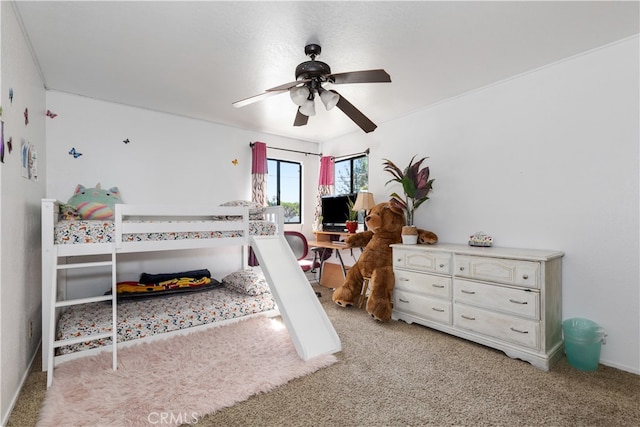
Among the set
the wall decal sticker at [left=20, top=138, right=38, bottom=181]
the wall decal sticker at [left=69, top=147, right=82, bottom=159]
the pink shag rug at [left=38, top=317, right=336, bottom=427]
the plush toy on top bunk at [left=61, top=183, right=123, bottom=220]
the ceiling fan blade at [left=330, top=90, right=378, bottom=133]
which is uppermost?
the ceiling fan blade at [left=330, top=90, right=378, bottom=133]

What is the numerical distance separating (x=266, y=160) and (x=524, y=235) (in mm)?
3392

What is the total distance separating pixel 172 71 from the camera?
9.02 ft

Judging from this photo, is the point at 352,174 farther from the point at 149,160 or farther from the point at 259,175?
the point at 149,160

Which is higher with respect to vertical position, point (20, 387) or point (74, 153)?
point (74, 153)

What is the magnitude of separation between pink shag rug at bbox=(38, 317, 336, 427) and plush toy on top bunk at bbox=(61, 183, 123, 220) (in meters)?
1.31

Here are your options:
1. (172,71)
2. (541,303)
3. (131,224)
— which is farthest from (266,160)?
(541,303)

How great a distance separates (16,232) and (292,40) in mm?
2263

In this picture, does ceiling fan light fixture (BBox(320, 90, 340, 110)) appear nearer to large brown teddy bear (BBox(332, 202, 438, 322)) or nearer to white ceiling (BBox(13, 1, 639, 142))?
white ceiling (BBox(13, 1, 639, 142))

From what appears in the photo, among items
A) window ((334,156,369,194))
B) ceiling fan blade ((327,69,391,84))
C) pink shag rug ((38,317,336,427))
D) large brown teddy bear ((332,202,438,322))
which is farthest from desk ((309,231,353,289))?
ceiling fan blade ((327,69,391,84))

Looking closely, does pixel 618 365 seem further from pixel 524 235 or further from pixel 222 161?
pixel 222 161

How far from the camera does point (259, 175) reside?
4457 millimetres

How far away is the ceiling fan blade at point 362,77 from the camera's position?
2.04m

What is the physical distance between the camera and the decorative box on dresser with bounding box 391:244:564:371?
7.39ft

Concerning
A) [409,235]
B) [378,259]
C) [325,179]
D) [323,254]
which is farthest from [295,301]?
[325,179]
